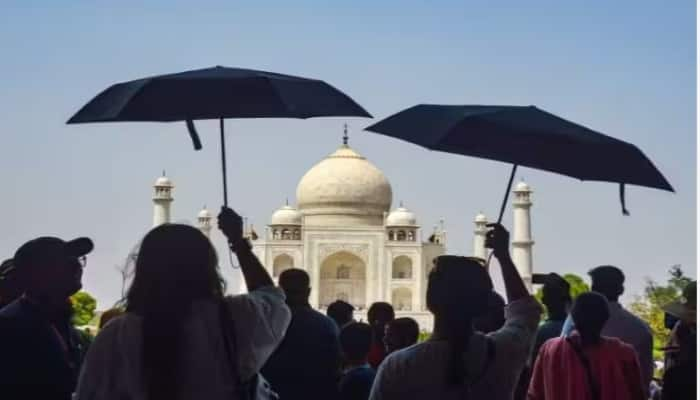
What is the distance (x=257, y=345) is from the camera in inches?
136

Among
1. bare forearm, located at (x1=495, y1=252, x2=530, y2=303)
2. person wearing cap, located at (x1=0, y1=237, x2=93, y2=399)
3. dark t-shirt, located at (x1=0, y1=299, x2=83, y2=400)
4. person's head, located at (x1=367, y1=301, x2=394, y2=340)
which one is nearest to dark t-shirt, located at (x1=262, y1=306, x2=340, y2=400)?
person wearing cap, located at (x1=0, y1=237, x2=93, y2=399)

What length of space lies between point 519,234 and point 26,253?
1667 inches

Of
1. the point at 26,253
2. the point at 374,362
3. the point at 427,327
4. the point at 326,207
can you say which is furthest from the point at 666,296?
the point at 26,253

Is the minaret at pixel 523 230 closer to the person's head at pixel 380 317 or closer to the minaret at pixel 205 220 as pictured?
the minaret at pixel 205 220

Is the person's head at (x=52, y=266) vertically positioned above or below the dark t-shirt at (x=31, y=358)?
above

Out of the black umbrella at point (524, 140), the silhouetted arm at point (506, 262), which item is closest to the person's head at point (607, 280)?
the black umbrella at point (524, 140)

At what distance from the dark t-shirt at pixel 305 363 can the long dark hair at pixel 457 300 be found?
1.62m

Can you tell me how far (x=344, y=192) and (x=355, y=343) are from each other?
4089cm

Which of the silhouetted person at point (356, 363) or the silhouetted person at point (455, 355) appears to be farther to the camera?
the silhouetted person at point (356, 363)

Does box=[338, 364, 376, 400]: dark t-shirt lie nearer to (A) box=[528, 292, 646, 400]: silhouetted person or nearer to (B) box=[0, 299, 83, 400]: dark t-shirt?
(A) box=[528, 292, 646, 400]: silhouetted person

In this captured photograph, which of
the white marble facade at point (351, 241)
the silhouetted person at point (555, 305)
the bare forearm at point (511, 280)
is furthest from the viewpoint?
the white marble facade at point (351, 241)

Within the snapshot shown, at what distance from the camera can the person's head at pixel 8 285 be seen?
4.50 m

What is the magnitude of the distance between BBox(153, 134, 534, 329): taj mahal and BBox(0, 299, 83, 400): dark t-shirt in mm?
39299

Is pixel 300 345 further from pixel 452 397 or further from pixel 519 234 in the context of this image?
pixel 519 234
